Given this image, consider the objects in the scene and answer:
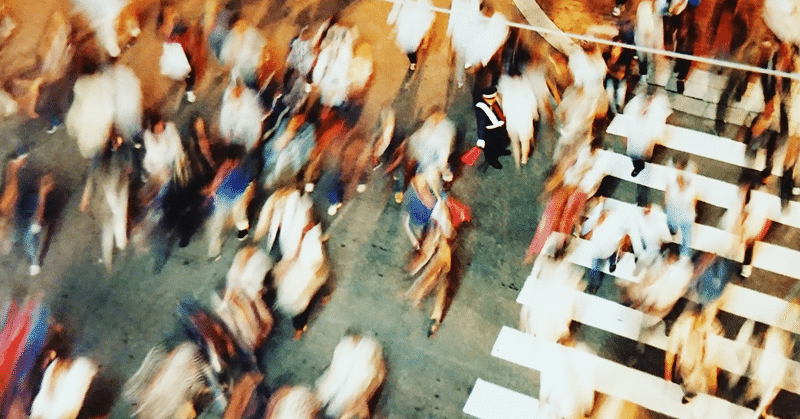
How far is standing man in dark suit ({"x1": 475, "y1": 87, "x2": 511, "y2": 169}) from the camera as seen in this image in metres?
9.03

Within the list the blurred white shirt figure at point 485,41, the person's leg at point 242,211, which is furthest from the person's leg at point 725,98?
the person's leg at point 242,211

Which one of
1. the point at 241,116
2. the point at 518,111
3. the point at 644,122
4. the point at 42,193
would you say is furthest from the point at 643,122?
the point at 42,193

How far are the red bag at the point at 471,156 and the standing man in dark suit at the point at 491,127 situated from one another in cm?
18

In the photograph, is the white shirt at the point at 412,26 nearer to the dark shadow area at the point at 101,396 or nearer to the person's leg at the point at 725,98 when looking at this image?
the person's leg at the point at 725,98

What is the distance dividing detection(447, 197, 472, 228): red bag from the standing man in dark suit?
41.8 inches

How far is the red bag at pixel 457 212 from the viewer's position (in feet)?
28.6

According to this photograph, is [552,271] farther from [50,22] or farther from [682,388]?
[50,22]

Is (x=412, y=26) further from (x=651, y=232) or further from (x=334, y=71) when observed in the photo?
(x=651, y=232)

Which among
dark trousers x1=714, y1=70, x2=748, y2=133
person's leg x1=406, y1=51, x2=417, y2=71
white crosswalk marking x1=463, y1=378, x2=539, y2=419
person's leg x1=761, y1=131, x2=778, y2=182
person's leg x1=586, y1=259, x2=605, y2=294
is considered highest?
person's leg x1=406, y1=51, x2=417, y2=71

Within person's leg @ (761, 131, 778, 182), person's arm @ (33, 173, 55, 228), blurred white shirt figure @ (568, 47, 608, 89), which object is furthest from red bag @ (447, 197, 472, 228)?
person's arm @ (33, 173, 55, 228)

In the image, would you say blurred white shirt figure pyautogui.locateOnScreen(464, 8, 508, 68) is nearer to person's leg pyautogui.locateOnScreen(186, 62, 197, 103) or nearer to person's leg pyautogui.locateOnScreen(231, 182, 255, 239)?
person's leg pyautogui.locateOnScreen(231, 182, 255, 239)

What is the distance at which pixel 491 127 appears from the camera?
9.18m

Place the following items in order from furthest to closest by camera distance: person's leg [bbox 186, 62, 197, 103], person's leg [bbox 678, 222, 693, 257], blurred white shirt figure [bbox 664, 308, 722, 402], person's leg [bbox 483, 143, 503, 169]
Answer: person's leg [bbox 186, 62, 197, 103]
person's leg [bbox 483, 143, 503, 169]
person's leg [bbox 678, 222, 693, 257]
blurred white shirt figure [bbox 664, 308, 722, 402]

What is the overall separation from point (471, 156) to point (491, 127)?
0.68m
